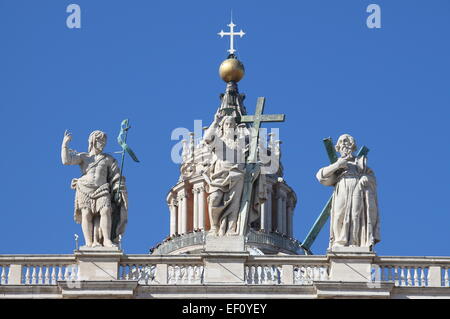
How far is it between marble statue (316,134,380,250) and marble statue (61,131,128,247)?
5.42 meters

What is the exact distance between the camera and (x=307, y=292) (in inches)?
2731

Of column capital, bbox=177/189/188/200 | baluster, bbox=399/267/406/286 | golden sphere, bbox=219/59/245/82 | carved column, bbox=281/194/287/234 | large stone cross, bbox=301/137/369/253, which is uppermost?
golden sphere, bbox=219/59/245/82

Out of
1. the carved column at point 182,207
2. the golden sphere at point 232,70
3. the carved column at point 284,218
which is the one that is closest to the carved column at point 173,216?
the carved column at point 182,207

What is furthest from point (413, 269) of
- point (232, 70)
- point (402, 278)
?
point (232, 70)

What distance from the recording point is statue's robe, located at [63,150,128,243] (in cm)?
7119

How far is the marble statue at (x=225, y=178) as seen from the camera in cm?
7131

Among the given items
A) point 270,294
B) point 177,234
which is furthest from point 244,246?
point 177,234

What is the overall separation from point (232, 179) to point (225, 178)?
20 cm

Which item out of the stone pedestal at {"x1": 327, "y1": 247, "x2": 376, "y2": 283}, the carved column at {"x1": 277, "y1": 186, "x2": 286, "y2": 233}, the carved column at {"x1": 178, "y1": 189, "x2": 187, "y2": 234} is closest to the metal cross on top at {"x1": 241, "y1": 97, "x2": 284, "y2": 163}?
the stone pedestal at {"x1": 327, "y1": 247, "x2": 376, "y2": 283}

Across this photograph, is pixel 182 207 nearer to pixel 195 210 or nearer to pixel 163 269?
pixel 195 210

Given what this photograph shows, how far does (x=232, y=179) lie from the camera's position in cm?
7150

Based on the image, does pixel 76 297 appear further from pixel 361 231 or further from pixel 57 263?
pixel 361 231

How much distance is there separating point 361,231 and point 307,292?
2599 millimetres

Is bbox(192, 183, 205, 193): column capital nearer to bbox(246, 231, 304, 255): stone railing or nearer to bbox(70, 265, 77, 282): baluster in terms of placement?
bbox(246, 231, 304, 255): stone railing
